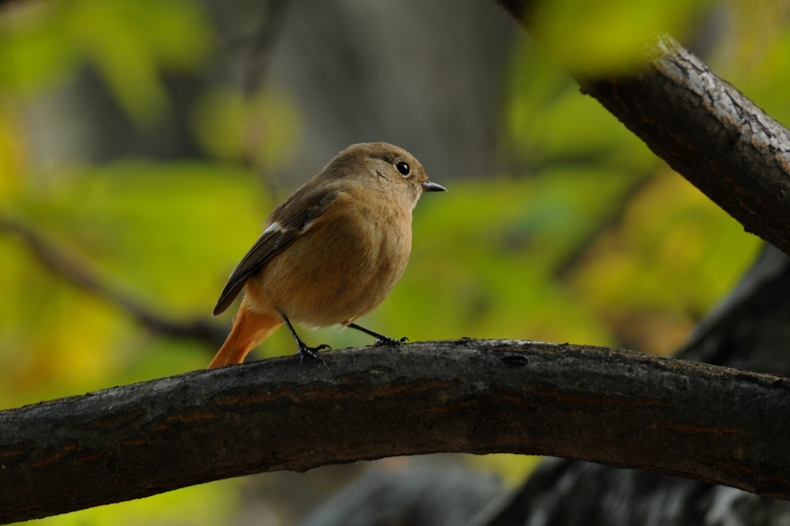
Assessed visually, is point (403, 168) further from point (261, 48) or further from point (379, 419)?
point (379, 419)

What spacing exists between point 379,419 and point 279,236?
1.63m

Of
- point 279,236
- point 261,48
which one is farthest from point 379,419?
point 261,48

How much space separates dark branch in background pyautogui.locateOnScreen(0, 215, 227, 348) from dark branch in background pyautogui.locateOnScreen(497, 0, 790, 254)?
3.36 m

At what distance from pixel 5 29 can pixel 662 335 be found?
5649 millimetres

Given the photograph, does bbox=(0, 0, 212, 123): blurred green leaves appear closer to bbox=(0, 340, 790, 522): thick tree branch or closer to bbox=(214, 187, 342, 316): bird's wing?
bbox=(214, 187, 342, 316): bird's wing

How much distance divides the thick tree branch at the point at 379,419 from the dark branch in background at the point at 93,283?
2.54m

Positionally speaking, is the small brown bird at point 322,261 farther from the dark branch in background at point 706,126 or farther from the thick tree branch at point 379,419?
the dark branch in background at point 706,126

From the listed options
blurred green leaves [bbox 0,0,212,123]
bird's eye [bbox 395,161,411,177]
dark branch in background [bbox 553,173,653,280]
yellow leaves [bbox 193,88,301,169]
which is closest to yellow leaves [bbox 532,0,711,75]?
bird's eye [bbox 395,161,411,177]

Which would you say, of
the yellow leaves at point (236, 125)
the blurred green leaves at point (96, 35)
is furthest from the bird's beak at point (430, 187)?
the yellow leaves at point (236, 125)

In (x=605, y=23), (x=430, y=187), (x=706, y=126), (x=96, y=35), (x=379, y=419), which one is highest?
(x=96, y=35)

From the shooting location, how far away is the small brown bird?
3699mm

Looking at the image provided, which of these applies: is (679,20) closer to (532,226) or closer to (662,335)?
(532,226)

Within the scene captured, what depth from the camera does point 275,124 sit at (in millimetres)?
9039

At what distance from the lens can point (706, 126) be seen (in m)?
2.54
